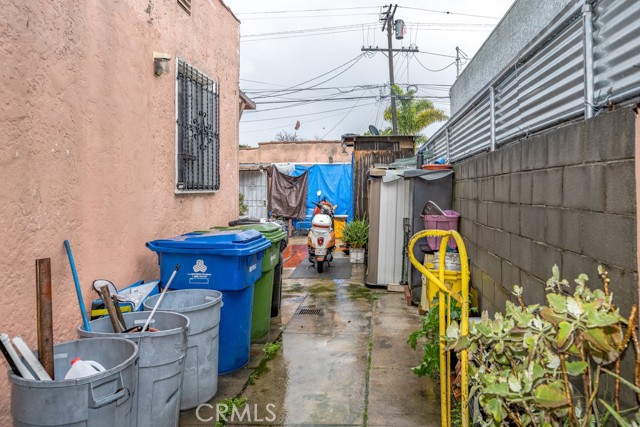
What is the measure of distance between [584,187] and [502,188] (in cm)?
150

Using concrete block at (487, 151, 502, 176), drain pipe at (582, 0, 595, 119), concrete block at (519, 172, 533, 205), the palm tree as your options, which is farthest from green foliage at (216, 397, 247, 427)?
the palm tree

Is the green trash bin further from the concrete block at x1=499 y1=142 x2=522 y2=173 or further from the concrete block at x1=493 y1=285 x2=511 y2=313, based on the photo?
the concrete block at x1=499 y1=142 x2=522 y2=173

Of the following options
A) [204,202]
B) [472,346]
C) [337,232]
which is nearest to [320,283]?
[204,202]

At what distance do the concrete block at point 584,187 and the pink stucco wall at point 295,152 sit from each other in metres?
18.8

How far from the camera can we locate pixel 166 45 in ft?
15.6

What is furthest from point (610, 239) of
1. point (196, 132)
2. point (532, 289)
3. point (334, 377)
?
point (196, 132)

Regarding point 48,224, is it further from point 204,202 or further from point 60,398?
point 204,202

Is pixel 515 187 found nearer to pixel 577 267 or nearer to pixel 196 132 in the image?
pixel 577 267

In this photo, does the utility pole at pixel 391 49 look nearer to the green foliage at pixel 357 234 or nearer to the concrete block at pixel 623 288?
the green foliage at pixel 357 234

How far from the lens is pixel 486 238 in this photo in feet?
13.7

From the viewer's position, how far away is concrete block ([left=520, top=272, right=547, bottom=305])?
2.70 m

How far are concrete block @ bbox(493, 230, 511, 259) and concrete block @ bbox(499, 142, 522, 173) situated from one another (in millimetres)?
504

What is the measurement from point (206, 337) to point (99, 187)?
4.85 ft

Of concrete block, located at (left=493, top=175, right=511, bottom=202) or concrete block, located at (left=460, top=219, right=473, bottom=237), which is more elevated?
concrete block, located at (left=493, top=175, right=511, bottom=202)
